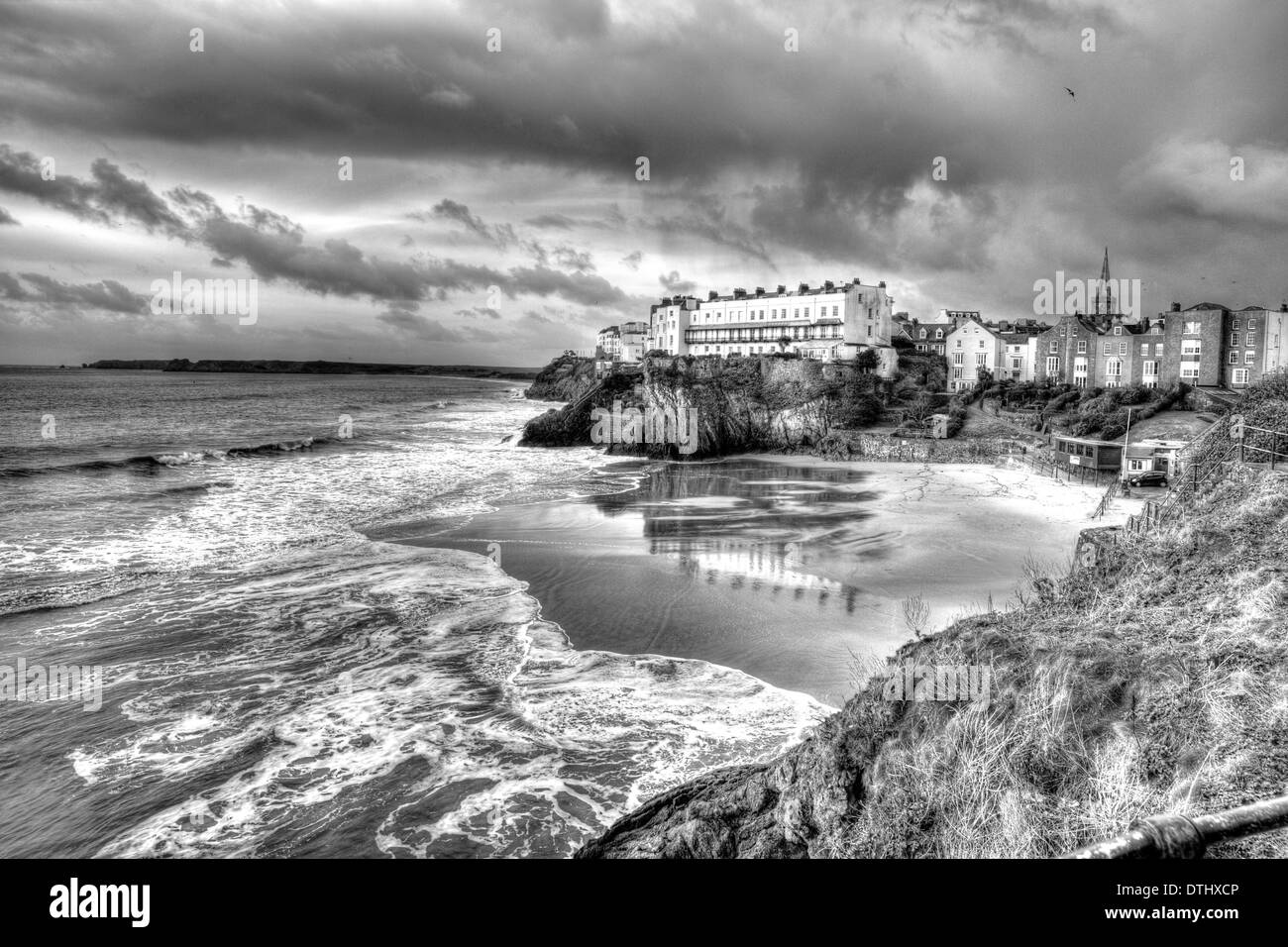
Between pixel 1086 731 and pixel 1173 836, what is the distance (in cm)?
424

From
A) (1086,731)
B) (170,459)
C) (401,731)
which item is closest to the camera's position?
(1086,731)

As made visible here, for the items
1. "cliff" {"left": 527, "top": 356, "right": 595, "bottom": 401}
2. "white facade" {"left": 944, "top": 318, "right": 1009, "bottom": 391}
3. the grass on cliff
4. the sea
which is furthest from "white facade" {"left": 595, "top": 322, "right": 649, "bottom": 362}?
the grass on cliff

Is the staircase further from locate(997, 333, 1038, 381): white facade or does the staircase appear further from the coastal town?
locate(997, 333, 1038, 381): white facade

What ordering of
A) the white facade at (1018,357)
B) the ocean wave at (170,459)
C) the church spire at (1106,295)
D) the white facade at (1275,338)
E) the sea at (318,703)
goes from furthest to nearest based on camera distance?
the church spire at (1106,295) → the white facade at (1018,357) → the white facade at (1275,338) → the ocean wave at (170,459) → the sea at (318,703)

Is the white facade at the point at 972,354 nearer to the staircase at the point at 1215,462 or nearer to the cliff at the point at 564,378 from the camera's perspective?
the cliff at the point at 564,378

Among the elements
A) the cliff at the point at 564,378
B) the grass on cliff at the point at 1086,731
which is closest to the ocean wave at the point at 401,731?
the grass on cliff at the point at 1086,731

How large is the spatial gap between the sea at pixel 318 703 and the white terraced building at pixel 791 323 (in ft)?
193

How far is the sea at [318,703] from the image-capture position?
983 cm

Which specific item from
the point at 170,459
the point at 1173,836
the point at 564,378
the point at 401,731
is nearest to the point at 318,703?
the point at 401,731

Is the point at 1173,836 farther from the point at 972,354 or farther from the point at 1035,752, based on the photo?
the point at 972,354

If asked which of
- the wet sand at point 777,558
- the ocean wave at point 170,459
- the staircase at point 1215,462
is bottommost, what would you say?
the wet sand at point 777,558

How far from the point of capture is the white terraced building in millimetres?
76000

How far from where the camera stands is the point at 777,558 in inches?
925
